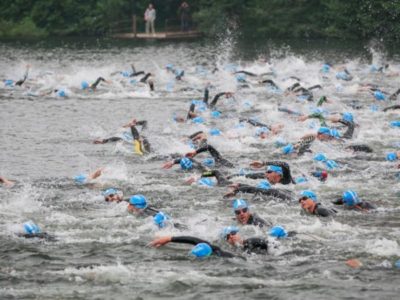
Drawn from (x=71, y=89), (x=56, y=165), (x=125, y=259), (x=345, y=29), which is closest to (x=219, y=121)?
(x=56, y=165)

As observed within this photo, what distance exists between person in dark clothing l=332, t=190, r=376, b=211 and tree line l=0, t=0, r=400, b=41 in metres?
34.8

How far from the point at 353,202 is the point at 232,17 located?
1726 inches

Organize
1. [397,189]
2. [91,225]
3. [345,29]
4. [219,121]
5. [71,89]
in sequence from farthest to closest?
[345,29] → [71,89] → [219,121] → [397,189] → [91,225]

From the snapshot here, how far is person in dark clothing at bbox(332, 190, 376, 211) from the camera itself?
52.7 ft

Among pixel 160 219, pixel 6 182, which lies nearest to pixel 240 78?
pixel 6 182

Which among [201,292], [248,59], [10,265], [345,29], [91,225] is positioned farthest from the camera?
[345,29]

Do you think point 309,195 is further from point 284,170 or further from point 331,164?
point 331,164

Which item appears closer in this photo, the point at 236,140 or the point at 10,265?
the point at 10,265

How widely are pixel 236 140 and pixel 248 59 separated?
890 inches

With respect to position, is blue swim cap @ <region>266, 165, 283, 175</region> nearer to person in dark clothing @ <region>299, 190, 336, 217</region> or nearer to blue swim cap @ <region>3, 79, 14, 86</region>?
person in dark clothing @ <region>299, 190, 336, 217</region>

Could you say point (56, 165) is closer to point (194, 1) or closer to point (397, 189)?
point (397, 189)

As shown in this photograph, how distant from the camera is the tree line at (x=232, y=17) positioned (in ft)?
172

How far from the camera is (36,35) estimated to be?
59.3 metres

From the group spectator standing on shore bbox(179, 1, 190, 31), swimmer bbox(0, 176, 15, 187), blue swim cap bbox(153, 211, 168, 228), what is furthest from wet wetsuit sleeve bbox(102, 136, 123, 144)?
spectator standing on shore bbox(179, 1, 190, 31)
